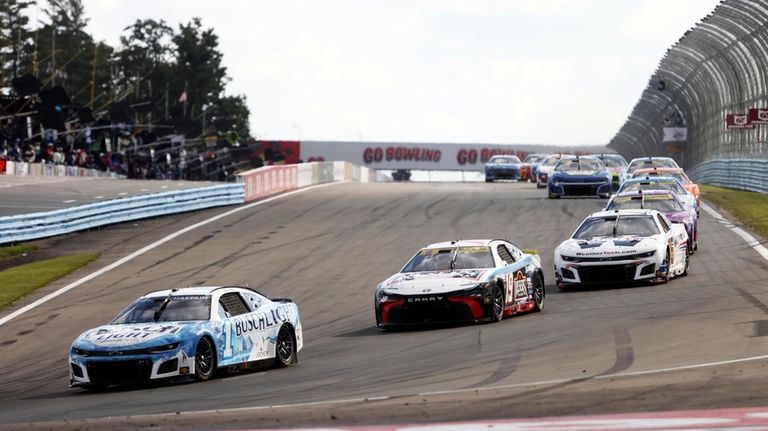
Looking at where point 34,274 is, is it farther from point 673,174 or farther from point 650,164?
point 650,164

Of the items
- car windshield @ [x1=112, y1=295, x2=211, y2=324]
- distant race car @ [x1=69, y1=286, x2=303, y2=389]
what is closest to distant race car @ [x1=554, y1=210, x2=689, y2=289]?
distant race car @ [x1=69, y1=286, x2=303, y2=389]

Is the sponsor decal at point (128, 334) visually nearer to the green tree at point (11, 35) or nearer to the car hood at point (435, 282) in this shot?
the car hood at point (435, 282)

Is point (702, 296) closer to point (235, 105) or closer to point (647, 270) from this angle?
point (647, 270)

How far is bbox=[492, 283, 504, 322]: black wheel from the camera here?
18.6 metres

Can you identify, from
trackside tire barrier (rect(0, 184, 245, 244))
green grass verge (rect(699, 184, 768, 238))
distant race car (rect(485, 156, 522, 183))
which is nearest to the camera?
green grass verge (rect(699, 184, 768, 238))

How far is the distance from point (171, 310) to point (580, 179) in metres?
27.9

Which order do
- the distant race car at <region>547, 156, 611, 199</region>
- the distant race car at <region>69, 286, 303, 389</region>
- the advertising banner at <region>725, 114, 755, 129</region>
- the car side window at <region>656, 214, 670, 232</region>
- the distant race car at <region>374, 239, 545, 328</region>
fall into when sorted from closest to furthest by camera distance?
the distant race car at <region>69, 286, 303, 389</region>
the distant race car at <region>374, 239, 545, 328</region>
the car side window at <region>656, 214, 670, 232</region>
the distant race car at <region>547, 156, 611, 199</region>
the advertising banner at <region>725, 114, 755, 129</region>

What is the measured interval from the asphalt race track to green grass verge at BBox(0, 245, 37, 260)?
3.64 ft

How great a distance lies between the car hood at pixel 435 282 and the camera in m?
18.5

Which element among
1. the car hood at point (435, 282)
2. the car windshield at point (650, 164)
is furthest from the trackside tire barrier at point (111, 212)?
the car hood at point (435, 282)

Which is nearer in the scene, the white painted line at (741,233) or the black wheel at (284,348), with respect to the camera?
the black wheel at (284,348)

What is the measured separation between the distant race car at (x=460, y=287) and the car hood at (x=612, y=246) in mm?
2207

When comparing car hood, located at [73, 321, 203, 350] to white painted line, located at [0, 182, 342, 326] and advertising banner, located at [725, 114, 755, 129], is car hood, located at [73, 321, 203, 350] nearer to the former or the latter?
white painted line, located at [0, 182, 342, 326]

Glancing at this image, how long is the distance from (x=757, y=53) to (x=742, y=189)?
5811mm
